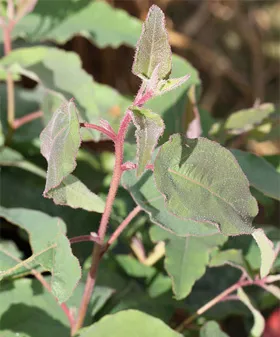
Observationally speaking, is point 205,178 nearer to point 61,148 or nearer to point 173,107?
point 61,148

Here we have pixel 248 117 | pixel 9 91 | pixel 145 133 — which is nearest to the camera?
pixel 145 133

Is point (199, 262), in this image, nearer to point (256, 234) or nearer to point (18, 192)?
point (256, 234)

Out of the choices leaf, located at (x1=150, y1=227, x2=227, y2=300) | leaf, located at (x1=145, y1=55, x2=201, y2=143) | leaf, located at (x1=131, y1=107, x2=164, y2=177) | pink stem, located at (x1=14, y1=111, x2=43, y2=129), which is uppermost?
leaf, located at (x1=131, y1=107, x2=164, y2=177)

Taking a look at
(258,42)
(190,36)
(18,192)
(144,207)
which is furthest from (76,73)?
(258,42)

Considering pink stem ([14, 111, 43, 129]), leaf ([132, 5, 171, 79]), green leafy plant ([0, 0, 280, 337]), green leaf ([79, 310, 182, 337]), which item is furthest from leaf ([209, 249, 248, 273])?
pink stem ([14, 111, 43, 129])

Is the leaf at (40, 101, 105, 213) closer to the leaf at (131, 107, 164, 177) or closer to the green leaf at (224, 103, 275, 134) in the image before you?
the leaf at (131, 107, 164, 177)

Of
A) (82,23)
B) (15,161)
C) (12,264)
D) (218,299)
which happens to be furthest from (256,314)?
(82,23)

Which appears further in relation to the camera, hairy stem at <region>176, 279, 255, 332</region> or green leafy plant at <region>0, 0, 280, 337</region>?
hairy stem at <region>176, 279, 255, 332</region>
